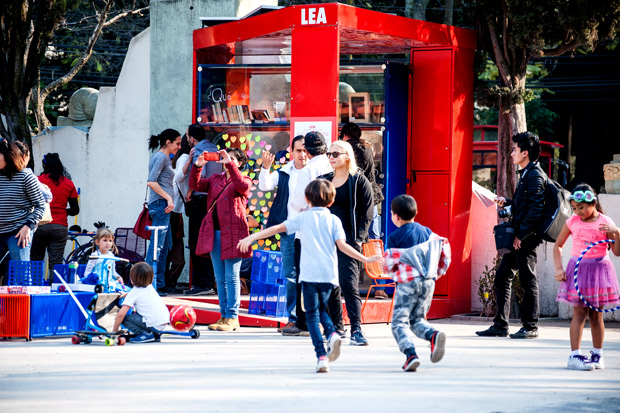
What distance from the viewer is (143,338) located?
9.58 m

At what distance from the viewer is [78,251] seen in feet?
48.4

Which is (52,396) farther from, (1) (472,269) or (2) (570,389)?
(1) (472,269)

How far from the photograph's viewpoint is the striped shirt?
1018 centimetres

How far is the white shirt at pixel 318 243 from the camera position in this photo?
7.77 metres

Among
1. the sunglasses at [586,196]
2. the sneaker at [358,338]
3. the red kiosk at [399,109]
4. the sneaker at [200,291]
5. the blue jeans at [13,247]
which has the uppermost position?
the red kiosk at [399,109]

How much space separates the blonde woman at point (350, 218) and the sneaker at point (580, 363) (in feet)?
6.71

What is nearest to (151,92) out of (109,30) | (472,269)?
(472,269)

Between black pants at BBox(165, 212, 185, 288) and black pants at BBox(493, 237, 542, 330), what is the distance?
443cm

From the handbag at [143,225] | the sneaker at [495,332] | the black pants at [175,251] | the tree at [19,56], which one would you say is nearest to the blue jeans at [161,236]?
the black pants at [175,251]

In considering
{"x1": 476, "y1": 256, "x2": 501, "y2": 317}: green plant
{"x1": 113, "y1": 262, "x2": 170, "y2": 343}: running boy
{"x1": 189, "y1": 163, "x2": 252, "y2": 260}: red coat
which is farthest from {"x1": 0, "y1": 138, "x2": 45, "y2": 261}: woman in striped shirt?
{"x1": 476, "y1": 256, "x2": 501, "y2": 317}: green plant

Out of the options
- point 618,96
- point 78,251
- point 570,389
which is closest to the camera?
point 570,389

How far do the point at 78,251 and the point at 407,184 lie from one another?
527cm

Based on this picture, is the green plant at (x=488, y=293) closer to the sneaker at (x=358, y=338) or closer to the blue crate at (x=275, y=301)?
the blue crate at (x=275, y=301)

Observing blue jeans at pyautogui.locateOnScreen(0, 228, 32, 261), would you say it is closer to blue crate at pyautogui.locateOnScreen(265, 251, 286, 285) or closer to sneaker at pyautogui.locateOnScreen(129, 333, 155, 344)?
sneaker at pyautogui.locateOnScreen(129, 333, 155, 344)
